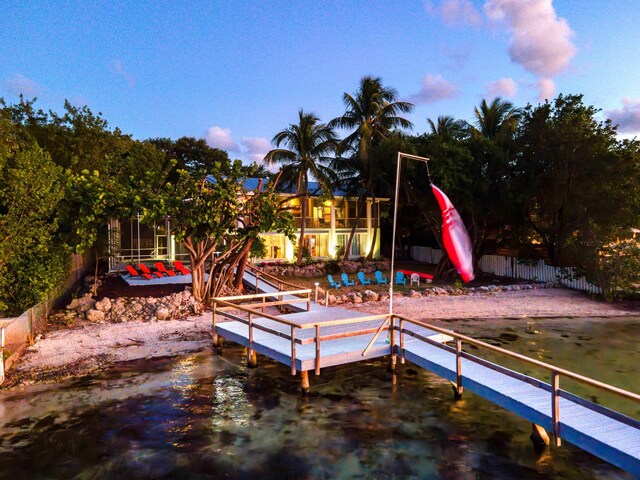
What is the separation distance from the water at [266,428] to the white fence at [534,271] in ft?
39.4

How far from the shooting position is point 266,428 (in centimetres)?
830

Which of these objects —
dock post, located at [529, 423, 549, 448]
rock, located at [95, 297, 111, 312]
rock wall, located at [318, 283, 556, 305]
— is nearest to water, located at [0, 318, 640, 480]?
dock post, located at [529, 423, 549, 448]

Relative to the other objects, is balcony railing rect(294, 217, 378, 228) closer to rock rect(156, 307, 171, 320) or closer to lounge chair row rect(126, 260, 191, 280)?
lounge chair row rect(126, 260, 191, 280)

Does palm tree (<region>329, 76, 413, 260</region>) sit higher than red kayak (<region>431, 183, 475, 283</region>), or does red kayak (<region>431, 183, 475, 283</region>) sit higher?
palm tree (<region>329, 76, 413, 260</region>)

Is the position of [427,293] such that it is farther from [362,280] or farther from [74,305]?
[74,305]

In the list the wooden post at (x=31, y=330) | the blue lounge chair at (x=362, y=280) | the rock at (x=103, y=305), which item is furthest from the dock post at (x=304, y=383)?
the blue lounge chair at (x=362, y=280)

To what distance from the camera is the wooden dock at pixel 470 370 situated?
6344 millimetres

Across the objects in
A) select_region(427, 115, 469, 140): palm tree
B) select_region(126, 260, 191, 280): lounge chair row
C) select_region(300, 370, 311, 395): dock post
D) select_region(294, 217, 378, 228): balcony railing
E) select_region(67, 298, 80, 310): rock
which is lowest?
select_region(300, 370, 311, 395): dock post

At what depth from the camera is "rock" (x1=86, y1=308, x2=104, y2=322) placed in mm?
15840

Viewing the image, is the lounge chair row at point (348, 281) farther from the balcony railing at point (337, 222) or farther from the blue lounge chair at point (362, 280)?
the balcony railing at point (337, 222)

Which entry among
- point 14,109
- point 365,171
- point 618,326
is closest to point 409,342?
point 618,326

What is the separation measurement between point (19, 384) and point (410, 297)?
51.7 ft

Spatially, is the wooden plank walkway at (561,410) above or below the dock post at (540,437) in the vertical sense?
above

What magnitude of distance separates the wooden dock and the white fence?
1418 centimetres
